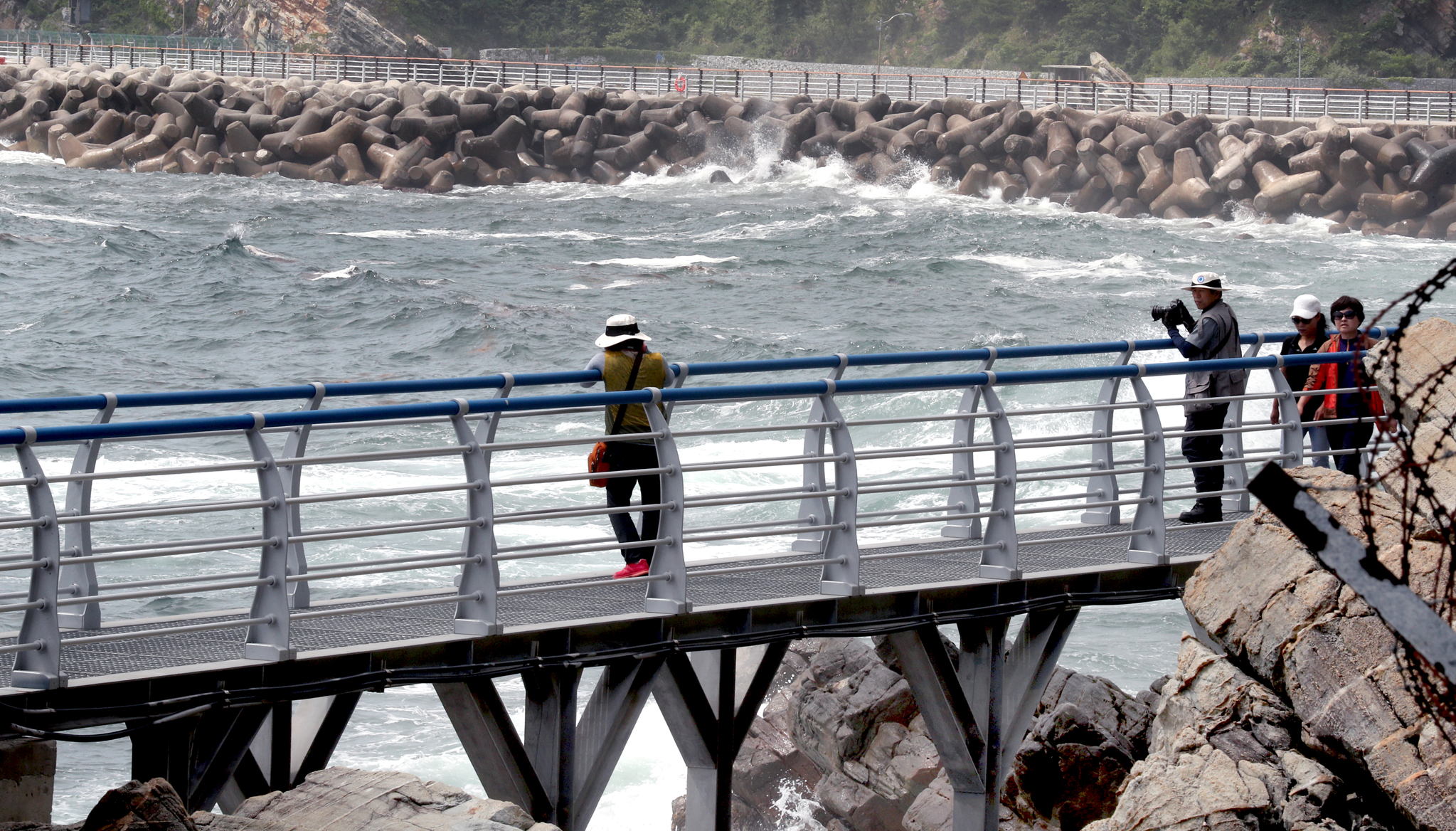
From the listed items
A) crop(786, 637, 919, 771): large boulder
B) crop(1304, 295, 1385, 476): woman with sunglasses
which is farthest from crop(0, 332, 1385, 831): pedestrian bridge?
crop(786, 637, 919, 771): large boulder

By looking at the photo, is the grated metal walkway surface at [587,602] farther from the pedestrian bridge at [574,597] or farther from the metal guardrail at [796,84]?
the metal guardrail at [796,84]

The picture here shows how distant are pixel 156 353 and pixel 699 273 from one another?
13.3m

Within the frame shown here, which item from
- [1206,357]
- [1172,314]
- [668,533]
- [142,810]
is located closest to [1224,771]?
[668,533]

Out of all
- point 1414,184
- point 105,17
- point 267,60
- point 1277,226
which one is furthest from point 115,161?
point 105,17

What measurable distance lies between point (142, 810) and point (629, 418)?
2937mm

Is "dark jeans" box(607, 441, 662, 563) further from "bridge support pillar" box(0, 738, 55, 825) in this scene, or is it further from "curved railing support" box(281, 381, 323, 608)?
"bridge support pillar" box(0, 738, 55, 825)

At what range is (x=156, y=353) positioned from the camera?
23.6 metres

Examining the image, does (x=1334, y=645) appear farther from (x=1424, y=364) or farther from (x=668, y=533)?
(x=668, y=533)

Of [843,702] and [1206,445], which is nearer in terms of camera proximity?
[1206,445]

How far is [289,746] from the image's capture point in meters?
6.65

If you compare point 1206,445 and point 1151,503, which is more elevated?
point 1206,445

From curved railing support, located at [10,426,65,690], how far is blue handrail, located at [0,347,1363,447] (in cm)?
15

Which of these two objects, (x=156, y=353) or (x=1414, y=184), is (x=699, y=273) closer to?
(x=156, y=353)

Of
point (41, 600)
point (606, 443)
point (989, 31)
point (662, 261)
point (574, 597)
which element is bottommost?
point (574, 597)
